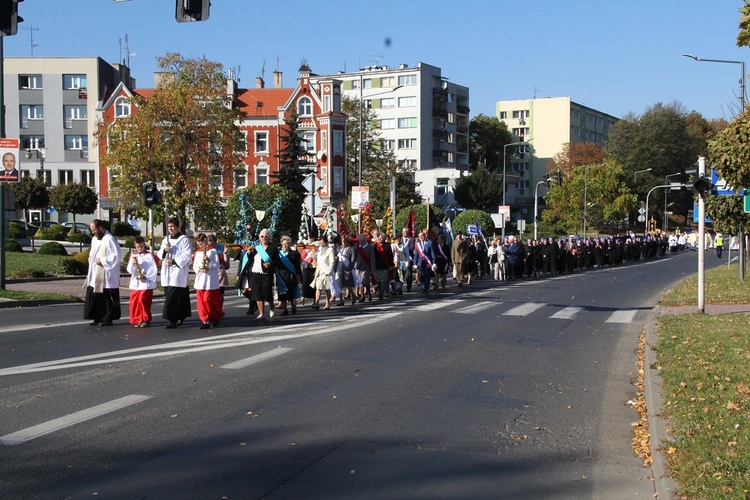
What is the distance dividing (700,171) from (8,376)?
14.7 m

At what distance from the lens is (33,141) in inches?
3214

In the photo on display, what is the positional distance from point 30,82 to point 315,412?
267ft

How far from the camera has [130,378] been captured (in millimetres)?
9859

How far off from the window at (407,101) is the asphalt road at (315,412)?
90996mm

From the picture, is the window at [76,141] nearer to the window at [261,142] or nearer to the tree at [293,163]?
the window at [261,142]

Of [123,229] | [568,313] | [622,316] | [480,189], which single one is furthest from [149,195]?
[480,189]

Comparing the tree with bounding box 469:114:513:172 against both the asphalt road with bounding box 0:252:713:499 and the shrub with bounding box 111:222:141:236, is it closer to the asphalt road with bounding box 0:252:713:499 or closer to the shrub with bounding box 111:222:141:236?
the shrub with bounding box 111:222:141:236

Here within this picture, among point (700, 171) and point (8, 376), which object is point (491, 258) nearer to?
point (700, 171)

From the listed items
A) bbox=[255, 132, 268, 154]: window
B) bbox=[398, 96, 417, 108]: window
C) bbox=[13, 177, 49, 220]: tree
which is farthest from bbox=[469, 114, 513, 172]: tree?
bbox=[13, 177, 49, 220]: tree

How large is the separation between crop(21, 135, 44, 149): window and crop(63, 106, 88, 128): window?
2.79m

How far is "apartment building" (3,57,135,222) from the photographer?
80.7m

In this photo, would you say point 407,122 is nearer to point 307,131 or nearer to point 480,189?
point 480,189

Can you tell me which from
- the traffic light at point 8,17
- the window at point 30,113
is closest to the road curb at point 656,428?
the traffic light at point 8,17

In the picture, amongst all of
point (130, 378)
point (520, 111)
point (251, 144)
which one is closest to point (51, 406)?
point (130, 378)
